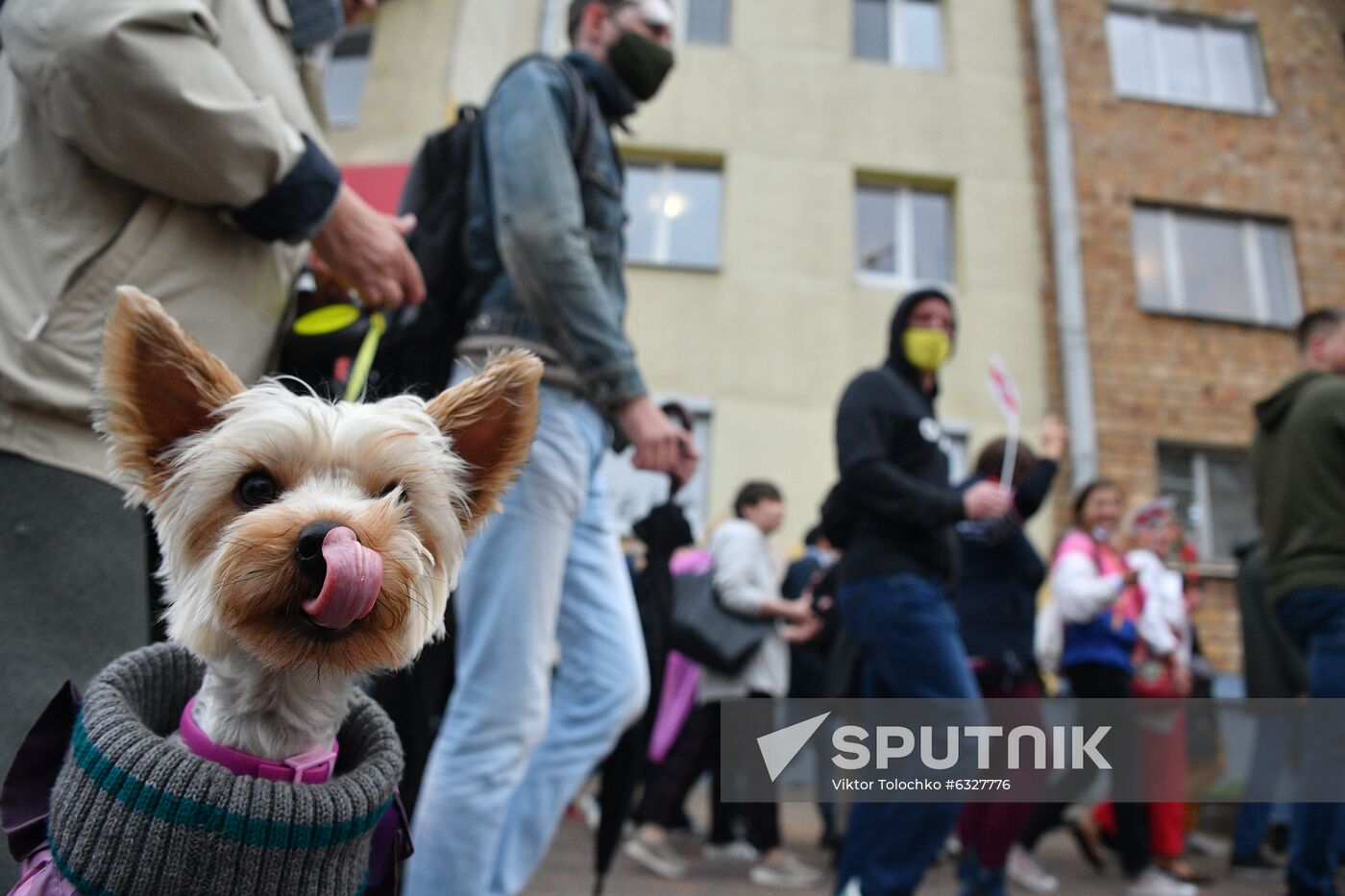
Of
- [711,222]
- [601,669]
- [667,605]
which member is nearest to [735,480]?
[711,222]

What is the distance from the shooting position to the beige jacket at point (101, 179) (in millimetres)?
1595

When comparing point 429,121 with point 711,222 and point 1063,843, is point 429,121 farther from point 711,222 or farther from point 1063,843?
point 1063,843

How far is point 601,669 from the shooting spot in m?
2.60

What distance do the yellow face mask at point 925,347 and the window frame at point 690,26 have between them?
999cm

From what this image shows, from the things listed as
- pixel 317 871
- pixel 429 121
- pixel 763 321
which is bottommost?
pixel 317 871

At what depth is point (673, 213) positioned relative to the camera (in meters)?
12.2

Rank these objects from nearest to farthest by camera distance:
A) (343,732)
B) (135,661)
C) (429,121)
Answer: (135,661) → (343,732) → (429,121)

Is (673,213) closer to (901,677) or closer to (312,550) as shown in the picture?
(901,677)

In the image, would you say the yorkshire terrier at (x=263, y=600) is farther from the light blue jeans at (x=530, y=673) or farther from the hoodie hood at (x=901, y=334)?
the hoodie hood at (x=901, y=334)

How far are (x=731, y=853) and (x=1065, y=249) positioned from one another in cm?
890

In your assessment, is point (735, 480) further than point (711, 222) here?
No

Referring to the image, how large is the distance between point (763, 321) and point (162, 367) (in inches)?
414

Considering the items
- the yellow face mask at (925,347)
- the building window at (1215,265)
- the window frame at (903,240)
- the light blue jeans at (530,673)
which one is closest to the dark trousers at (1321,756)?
the yellow face mask at (925,347)

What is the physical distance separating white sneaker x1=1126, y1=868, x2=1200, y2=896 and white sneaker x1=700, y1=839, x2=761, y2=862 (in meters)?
1.99
